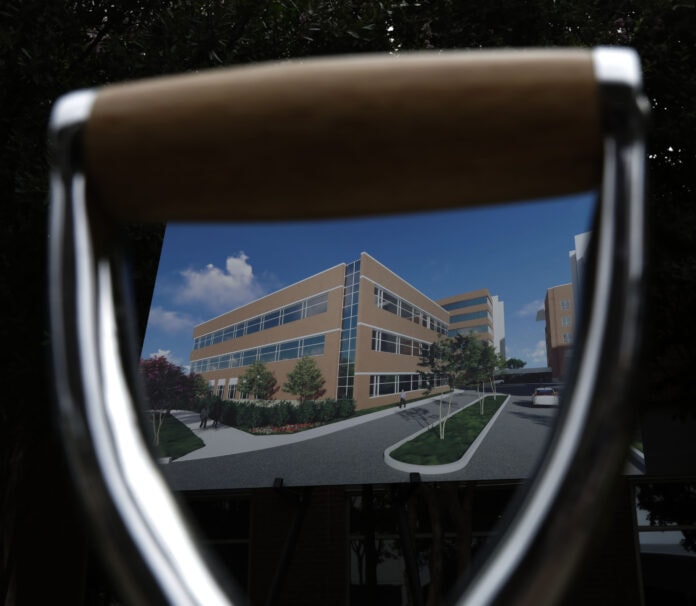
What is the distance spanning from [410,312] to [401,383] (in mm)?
456

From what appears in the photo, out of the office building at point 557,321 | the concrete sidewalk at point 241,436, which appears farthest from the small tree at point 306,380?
the office building at point 557,321

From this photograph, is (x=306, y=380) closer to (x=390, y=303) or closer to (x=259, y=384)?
(x=259, y=384)

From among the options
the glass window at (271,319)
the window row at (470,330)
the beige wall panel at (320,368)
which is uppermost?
the glass window at (271,319)

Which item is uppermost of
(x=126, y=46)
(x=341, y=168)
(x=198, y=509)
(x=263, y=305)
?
(x=126, y=46)

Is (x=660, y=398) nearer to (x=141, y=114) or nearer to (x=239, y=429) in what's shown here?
(x=239, y=429)

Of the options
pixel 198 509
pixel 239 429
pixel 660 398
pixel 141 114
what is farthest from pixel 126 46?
pixel 198 509

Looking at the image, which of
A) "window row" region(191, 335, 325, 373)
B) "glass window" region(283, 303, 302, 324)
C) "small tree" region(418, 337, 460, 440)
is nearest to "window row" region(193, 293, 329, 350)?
"glass window" region(283, 303, 302, 324)

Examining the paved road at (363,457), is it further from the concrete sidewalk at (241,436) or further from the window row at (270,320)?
the window row at (270,320)

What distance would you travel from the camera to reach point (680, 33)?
440cm

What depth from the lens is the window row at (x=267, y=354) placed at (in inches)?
183

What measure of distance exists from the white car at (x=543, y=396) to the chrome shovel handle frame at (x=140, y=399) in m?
4.02

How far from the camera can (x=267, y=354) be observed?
15.4 feet

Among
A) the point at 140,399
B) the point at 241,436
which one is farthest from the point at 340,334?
the point at 140,399

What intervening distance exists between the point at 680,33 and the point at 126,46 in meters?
3.50
